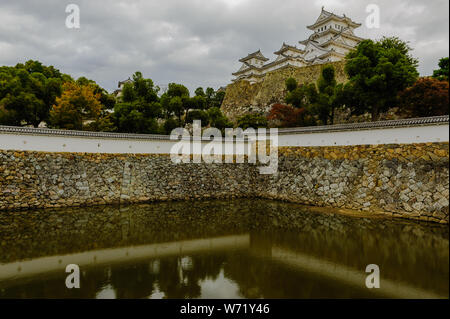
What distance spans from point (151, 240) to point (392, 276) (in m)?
5.63

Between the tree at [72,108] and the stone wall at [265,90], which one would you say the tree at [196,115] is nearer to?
the tree at [72,108]

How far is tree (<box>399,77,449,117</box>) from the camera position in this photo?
9450mm

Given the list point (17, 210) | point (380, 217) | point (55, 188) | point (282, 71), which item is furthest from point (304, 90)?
point (17, 210)

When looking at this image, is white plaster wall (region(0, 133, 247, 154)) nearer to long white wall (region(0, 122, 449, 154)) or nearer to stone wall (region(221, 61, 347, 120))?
long white wall (region(0, 122, 449, 154))

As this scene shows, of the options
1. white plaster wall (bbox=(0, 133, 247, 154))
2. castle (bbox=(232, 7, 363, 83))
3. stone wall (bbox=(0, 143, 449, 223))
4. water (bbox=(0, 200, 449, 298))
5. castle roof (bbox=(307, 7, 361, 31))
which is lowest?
water (bbox=(0, 200, 449, 298))

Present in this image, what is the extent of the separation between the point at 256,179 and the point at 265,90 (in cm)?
1422

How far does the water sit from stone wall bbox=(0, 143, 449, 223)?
3.32ft

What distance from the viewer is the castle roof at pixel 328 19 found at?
28.2 m

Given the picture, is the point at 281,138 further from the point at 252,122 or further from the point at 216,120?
the point at 216,120

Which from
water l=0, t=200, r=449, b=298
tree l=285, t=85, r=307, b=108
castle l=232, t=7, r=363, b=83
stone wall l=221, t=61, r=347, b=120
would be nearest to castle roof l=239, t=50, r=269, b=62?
castle l=232, t=7, r=363, b=83

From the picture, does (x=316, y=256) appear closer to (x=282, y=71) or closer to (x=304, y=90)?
(x=304, y=90)

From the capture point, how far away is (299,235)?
7512mm

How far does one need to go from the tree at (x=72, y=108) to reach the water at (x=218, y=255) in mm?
7549

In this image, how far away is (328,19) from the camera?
28.4 meters
